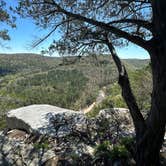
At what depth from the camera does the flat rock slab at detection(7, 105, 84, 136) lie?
21.7ft

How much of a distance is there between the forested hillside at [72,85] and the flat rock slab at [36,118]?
146cm

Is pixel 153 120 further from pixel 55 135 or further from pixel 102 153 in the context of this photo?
pixel 55 135

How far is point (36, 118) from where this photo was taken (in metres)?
7.39

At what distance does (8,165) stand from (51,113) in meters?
2.81

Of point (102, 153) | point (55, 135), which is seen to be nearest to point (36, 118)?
point (55, 135)

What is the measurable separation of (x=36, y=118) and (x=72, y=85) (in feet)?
396

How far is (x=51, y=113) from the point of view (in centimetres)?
779

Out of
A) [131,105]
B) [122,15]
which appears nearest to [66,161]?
[131,105]

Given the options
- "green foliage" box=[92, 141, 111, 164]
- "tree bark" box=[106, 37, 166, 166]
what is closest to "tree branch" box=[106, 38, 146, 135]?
"tree bark" box=[106, 37, 166, 166]

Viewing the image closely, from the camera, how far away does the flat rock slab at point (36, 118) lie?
663 centimetres

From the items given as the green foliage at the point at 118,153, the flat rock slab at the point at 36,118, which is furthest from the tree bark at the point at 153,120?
the flat rock slab at the point at 36,118

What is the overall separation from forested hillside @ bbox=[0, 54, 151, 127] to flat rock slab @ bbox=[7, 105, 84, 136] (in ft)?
4.78

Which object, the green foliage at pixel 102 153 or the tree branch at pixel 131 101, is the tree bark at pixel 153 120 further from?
the green foliage at pixel 102 153

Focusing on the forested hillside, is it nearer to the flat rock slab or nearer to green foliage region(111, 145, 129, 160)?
the flat rock slab
